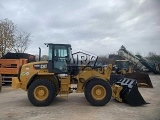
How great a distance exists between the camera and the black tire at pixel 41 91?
8945mm

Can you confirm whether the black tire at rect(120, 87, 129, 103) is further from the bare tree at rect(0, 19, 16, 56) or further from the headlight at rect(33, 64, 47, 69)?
the bare tree at rect(0, 19, 16, 56)

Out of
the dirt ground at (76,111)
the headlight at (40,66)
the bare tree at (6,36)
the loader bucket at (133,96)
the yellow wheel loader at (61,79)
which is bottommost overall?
the dirt ground at (76,111)

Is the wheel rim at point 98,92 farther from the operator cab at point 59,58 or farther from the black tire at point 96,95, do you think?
the operator cab at point 59,58

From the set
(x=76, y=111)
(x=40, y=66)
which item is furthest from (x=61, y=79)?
(x=76, y=111)

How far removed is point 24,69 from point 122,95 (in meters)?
4.10

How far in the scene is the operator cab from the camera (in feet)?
31.1

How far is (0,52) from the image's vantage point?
76.4 feet

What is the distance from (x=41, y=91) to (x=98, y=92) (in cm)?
220

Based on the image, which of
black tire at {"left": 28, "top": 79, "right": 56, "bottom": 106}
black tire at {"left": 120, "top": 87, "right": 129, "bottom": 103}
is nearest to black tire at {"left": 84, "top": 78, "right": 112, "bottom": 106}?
black tire at {"left": 120, "top": 87, "right": 129, "bottom": 103}

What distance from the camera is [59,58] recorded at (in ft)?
31.5

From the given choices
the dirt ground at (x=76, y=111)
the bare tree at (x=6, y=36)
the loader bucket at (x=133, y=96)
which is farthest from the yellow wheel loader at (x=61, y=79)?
the bare tree at (x=6, y=36)

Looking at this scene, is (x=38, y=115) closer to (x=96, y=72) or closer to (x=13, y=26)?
(x=96, y=72)

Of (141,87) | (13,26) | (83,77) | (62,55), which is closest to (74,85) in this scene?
(83,77)

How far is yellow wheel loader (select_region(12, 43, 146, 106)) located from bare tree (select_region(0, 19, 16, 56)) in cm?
1561
